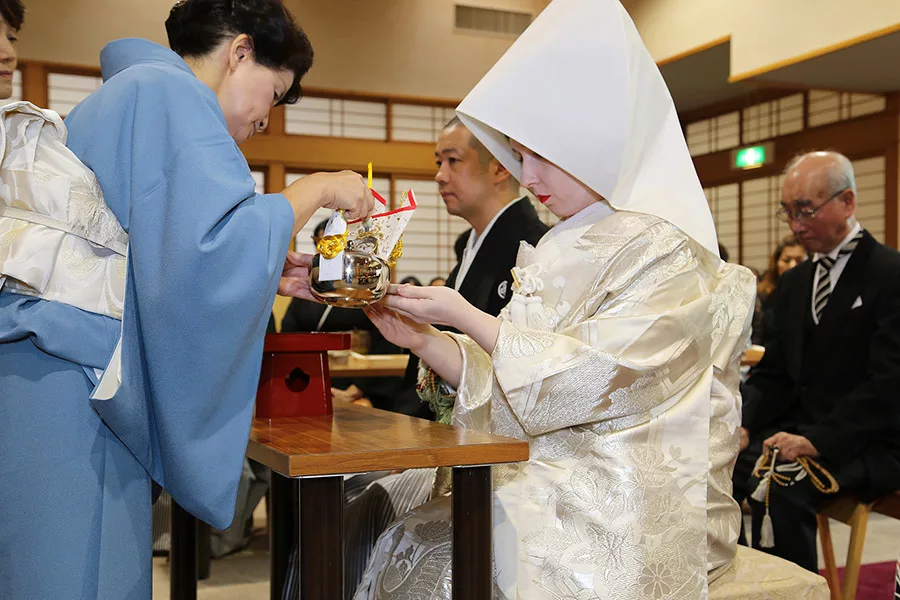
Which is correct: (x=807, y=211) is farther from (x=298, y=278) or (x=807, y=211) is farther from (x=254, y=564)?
(x=254, y=564)

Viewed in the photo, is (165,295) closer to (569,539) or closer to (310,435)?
(310,435)

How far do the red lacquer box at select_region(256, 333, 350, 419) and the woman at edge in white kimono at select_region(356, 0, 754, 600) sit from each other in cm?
17

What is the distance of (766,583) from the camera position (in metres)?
2.03

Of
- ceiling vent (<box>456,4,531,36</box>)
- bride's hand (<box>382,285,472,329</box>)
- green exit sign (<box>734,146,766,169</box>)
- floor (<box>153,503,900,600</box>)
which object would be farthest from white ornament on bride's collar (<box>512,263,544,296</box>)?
green exit sign (<box>734,146,766,169</box>)

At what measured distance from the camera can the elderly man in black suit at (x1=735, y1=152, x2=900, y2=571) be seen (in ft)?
10.5

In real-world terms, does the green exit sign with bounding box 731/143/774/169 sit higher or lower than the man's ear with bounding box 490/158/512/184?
higher

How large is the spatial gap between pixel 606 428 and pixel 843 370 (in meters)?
1.90

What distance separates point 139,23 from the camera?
796 centimetres

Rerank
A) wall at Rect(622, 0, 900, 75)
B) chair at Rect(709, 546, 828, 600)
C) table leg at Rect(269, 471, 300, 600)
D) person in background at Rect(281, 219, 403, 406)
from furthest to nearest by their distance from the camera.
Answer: wall at Rect(622, 0, 900, 75) < person in background at Rect(281, 219, 403, 406) < table leg at Rect(269, 471, 300, 600) < chair at Rect(709, 546, 828, 600)

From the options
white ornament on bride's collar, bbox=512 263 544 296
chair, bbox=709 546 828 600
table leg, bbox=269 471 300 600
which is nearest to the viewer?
chair, bbox=709 546 828 600

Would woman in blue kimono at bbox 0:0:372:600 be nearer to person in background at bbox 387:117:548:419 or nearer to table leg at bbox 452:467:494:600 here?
table leg at bbox 452:467:494:600

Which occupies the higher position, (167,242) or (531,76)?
(531,76)

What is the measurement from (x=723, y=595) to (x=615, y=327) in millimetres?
658

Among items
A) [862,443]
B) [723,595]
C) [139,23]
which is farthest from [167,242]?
[139,23]
